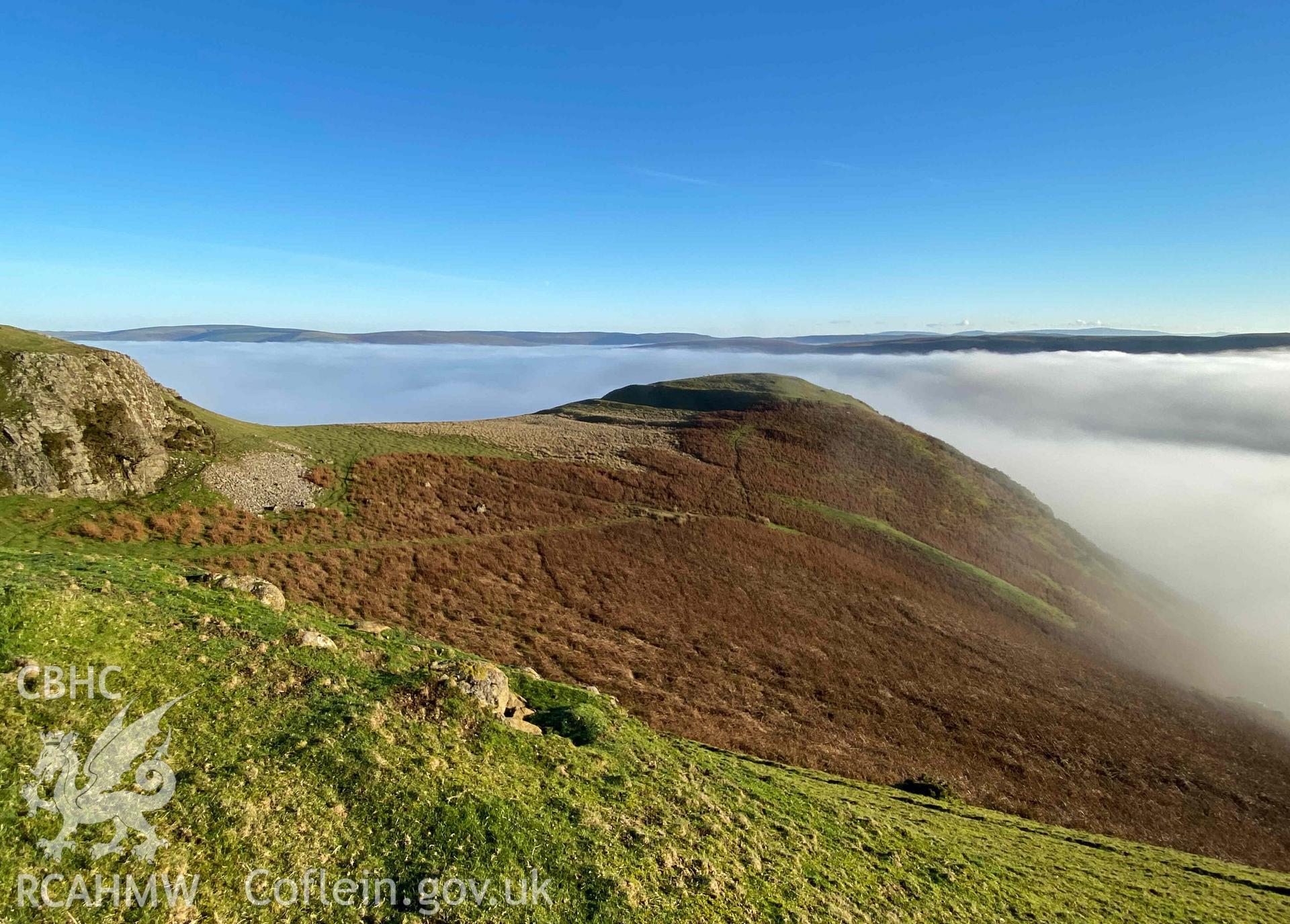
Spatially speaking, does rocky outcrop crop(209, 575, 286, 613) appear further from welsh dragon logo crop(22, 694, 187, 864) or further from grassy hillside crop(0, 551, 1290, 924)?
welsh dragon logo crop(22, 694, 187, 864)

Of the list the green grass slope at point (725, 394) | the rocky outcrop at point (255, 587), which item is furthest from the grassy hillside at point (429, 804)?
the green grass slope at point (725, 394)

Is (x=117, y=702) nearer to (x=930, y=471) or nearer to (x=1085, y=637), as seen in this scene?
(x=1085, y=637)

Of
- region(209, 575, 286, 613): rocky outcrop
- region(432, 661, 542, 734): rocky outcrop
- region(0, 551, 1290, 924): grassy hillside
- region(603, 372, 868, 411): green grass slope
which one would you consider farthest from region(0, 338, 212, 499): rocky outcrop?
region(603, 372, 868, 411): green grass slope

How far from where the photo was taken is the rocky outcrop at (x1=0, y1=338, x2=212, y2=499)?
2948cm

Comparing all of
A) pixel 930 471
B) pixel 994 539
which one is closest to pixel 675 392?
pixel 930 471

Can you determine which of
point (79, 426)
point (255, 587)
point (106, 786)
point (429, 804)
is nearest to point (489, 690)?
point (429, 804)

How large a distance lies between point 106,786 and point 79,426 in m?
33.4

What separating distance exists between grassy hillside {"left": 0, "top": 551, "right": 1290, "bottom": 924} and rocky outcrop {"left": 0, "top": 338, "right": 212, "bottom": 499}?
52.4 feet

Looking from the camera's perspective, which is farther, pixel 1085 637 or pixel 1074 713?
pixel 1085 637

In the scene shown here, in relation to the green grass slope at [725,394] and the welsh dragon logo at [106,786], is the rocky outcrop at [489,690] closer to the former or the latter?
the welsh dragon logo at [106,786]

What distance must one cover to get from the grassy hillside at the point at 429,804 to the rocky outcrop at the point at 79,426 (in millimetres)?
15976

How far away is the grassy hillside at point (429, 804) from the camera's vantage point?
9.59m

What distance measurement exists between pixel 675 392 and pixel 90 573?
3340 inches

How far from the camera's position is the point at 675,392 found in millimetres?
97188
